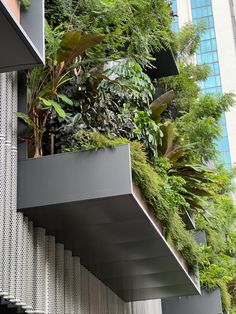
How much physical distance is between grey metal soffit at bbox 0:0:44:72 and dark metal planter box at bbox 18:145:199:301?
158 cm

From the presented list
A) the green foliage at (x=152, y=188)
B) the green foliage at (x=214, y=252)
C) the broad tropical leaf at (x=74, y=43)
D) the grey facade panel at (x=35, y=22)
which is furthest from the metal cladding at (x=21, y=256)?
the green foliage at (x=214, y=252)

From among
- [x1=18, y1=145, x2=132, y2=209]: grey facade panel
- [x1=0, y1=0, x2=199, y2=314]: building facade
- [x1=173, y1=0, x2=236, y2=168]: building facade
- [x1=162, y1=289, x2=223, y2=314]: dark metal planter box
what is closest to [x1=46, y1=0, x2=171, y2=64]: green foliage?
[x1=0, y1=0, x2=199, y2=314]: building facade

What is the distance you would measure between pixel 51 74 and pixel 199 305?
21.9 ft

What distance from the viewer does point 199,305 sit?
11086 millimetres

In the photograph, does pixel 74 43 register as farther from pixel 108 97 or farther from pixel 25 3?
pixel 25 3

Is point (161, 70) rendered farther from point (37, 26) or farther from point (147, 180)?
point (37, 26)

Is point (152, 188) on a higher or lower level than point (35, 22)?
lower

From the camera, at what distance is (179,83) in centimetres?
1173

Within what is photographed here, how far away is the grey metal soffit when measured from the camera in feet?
11.3

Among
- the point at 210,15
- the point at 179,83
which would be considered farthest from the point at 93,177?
the point at 210,15

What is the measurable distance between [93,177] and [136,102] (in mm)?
1875

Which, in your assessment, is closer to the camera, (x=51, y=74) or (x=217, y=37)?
(x=51, y=74)

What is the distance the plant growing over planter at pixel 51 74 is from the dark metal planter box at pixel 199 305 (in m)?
6.32

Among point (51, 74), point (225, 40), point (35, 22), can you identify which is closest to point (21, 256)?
point (51, 74)
